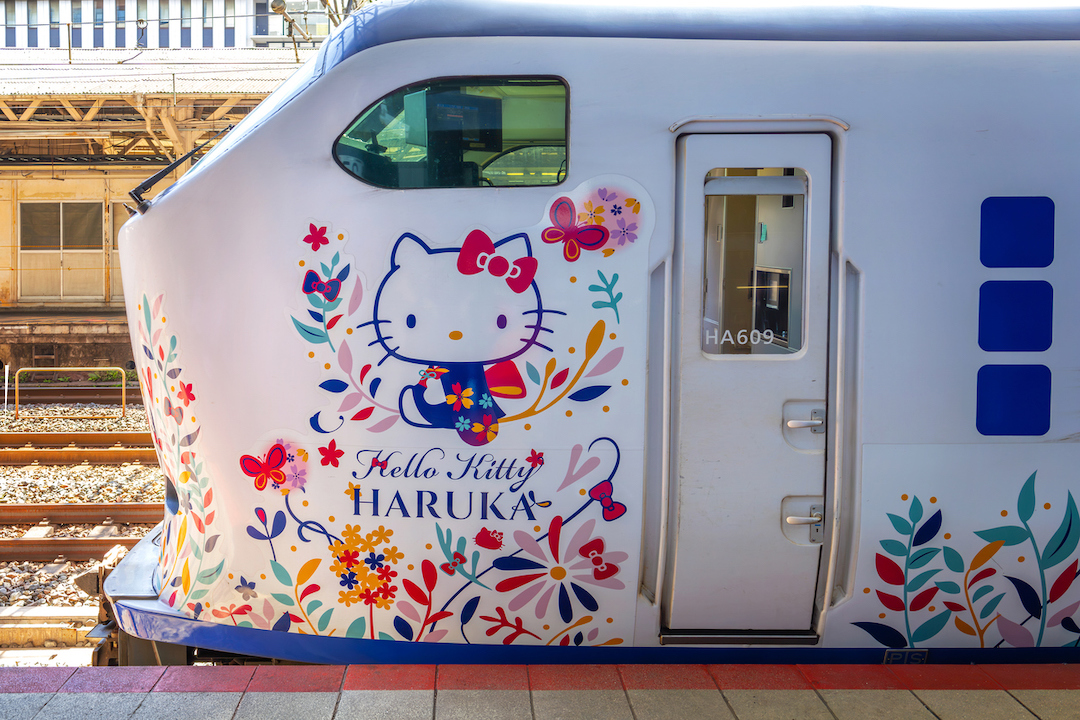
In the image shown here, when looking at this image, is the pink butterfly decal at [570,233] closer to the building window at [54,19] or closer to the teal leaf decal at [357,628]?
the teal leaf decal at [357,628]

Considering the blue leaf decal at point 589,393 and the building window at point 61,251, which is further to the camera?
the building window at point 61,251

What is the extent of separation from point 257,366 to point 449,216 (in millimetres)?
910

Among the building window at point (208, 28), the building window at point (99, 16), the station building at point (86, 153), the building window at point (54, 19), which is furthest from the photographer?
the building window at point (99, 16)

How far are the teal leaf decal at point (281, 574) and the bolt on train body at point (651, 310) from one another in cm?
14

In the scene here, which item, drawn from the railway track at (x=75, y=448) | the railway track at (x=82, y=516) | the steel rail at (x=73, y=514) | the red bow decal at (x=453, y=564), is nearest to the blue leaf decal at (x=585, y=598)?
the red bow decal at (x=453, y=564)

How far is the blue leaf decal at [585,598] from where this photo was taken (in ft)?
9.75

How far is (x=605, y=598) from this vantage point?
117 inches

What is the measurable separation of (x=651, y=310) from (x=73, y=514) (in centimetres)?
547

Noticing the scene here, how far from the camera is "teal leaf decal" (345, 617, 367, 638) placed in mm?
3020

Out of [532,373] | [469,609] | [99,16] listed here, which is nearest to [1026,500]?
[532,373]

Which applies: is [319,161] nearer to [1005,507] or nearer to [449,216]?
[449,216]

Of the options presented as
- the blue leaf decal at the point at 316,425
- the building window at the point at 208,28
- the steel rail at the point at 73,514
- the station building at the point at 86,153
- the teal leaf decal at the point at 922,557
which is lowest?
the steel rail at the point at 73,514

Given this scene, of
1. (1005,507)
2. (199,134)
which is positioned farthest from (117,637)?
(199,134)

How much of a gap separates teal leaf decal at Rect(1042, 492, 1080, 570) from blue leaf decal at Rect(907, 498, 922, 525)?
1.67ft
